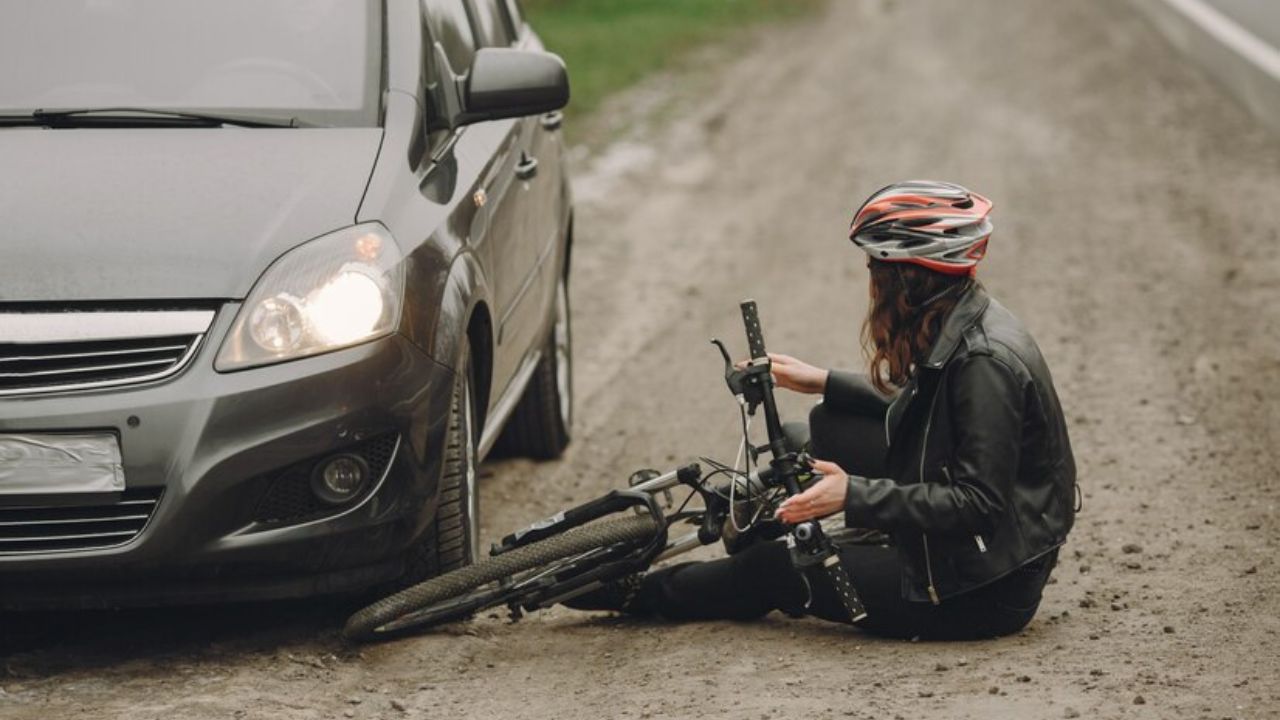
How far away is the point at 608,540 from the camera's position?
17.7 ft

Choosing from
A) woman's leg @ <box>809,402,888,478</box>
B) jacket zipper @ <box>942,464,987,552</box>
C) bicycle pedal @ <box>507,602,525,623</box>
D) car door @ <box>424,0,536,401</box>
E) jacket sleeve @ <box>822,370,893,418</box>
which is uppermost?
car door @ <box>424,0,536,401</box>

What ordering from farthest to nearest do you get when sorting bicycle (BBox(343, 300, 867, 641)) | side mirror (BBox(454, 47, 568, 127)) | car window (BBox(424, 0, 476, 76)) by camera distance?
car window (BBox(424, 0, 476, 76))
side mirror (BBox(454, 47, 568, 127))
bicycle (BBox(343, 300, 867, 641))

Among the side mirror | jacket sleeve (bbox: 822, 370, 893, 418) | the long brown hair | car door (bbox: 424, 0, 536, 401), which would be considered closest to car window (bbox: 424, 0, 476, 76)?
car door (bbox: 424, 0, 536, 401)

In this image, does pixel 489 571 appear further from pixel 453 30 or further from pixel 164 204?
pixel 453 30

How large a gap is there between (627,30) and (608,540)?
52.0 feet

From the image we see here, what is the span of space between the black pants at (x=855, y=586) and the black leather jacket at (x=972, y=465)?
0.39 ft

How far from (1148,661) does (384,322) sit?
203 cm

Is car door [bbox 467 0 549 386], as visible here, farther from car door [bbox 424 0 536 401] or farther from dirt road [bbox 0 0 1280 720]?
dirt road [bbox 0 0 1280 720]

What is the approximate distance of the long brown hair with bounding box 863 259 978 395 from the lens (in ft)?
16.6

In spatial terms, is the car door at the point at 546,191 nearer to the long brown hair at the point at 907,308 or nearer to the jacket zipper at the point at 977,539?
the long brown hair at the point at 907,308

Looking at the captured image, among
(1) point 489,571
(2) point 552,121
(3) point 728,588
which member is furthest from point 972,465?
(2) point 552,121

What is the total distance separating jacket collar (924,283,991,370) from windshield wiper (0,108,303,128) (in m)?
1.81

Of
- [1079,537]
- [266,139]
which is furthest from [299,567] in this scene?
[1079,537]

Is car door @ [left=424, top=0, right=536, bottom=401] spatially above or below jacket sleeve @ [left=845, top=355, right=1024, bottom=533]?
above
